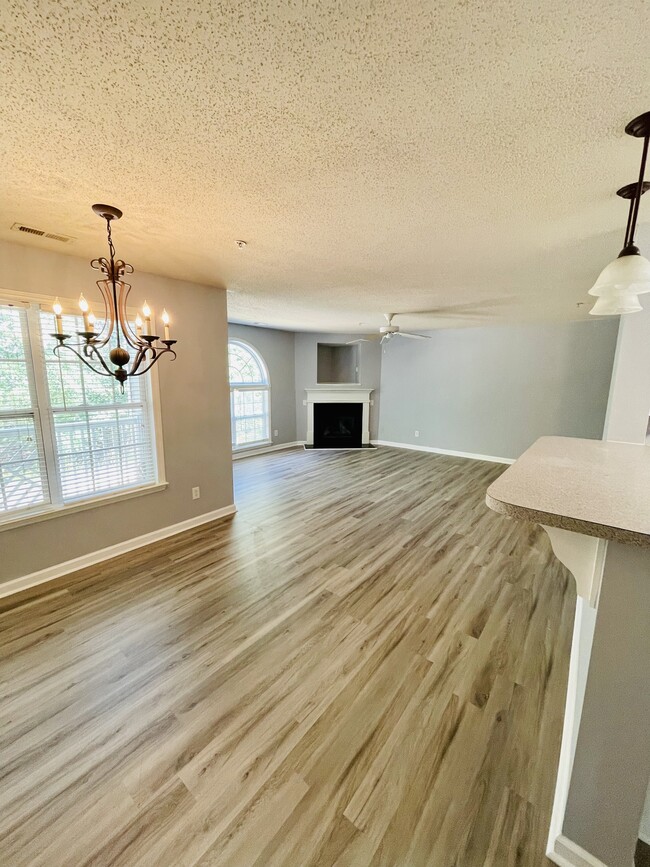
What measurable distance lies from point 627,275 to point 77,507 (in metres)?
3.64

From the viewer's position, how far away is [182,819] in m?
1.17

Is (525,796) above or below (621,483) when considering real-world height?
below

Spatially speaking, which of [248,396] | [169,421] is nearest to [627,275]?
[169,421]

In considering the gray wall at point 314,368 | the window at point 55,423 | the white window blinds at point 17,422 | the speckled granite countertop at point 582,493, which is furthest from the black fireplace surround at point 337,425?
the speckled granite countertop at point 582,493

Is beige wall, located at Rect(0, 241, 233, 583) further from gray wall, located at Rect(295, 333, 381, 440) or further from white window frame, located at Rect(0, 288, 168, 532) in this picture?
gray wall, located at Rect(295, 333, 381, 440)

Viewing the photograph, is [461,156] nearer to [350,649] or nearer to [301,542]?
[350,649]

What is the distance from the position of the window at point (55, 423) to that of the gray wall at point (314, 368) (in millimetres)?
4486

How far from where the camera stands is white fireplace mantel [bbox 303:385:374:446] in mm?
7164

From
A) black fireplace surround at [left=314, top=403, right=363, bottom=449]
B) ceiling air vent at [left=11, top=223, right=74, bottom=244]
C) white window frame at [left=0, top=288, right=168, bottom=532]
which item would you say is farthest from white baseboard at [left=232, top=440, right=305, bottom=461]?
ceiling air vent at [left=11, top=223, right=74, bottom=244]

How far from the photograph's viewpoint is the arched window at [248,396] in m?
6.15

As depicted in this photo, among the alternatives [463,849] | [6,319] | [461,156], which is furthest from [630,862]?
[6,319]

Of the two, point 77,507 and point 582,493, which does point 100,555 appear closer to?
point 77,507

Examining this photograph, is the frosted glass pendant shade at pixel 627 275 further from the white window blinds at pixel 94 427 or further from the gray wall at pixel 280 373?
the gray wall at pixel 280 373

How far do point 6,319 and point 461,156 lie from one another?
2.89 meters
